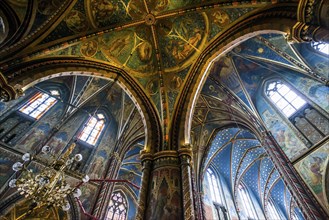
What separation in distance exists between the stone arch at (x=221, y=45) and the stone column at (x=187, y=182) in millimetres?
494

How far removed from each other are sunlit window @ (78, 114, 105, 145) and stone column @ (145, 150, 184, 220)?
238 inches

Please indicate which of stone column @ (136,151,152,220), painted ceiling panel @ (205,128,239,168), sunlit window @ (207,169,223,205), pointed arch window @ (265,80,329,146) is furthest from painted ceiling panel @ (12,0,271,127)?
sunlit window @ (207,169,223,205)

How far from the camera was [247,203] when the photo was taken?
15391mm

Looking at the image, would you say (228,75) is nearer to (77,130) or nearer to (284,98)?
(284,98)

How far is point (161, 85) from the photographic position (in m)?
9.00

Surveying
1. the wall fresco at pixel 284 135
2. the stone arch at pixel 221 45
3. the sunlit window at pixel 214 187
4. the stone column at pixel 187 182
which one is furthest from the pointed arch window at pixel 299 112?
the sunlit window at pixel 214 187

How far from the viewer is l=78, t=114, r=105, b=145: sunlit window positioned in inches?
443

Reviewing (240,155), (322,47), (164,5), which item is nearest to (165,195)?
(164,5)

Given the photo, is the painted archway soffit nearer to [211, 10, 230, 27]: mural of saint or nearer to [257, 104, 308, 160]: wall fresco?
[211, 10, 230, 27]: mural of saint

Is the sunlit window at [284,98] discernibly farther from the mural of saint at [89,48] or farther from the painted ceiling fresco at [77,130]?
the mural of saint at [89,48]

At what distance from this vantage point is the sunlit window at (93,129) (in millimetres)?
11256

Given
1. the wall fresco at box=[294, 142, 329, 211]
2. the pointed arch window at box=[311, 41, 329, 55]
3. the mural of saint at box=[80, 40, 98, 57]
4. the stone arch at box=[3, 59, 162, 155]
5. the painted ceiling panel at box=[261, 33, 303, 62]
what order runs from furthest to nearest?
1. the painted ceiling panel at box=[261, 33, 303, 62]
2. the pointed arch window at box=[311, 41, 329, 55]
3. the mural of saint at box=[80, 40, 98, 57]
4. the wall fresco at box=[294, 142, 329, 211]
5. the stone arch at box=[3, 59, 162, 155]

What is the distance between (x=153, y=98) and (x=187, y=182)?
421 cm

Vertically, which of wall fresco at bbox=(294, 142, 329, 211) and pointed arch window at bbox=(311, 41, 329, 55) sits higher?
pointed arch window at bbox=(311, 41, 329, 55)
